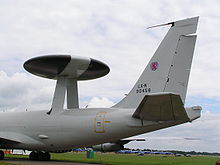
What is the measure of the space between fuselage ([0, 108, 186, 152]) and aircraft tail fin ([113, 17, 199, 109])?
1.92m

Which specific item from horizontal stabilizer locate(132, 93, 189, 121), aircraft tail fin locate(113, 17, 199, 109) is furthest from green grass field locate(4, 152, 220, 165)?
aircraft tail fin locate(113, 17, 199, 109)

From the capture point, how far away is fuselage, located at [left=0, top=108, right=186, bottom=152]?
711 inches

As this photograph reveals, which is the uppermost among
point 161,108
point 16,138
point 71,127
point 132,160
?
point 161,108

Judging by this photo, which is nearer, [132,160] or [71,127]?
[71,127]

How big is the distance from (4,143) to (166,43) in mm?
13342

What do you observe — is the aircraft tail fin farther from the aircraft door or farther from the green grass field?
the green grass field

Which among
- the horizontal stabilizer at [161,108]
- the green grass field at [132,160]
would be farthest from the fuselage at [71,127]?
the green grass field at [132,160]

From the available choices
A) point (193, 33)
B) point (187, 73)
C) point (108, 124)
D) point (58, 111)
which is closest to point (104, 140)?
point (108, 124)

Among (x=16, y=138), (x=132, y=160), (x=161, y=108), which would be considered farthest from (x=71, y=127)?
(x=132, y=160)

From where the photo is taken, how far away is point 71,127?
20359 mm

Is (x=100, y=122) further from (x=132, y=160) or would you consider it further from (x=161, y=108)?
(x=132, y=160)

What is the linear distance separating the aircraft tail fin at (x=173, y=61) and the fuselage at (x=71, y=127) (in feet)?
6.28

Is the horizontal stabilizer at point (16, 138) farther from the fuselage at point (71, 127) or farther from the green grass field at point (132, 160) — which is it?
the green grass field at point (132, 160)

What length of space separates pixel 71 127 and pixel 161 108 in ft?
22.6
